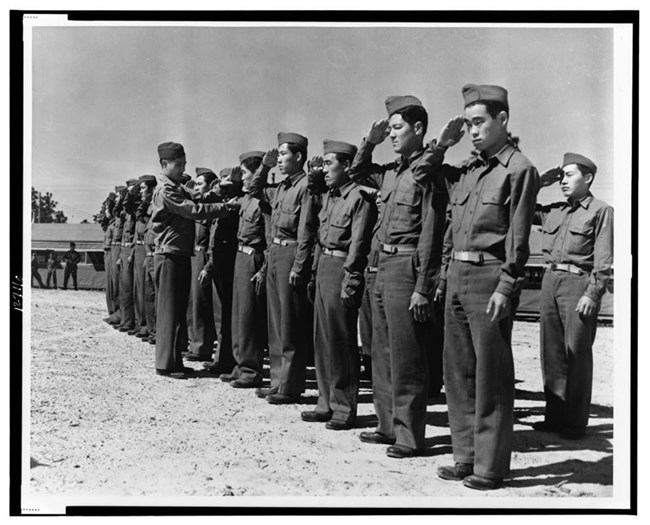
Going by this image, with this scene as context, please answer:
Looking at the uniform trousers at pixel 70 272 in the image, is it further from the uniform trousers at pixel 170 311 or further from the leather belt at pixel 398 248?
the leather belt at pixel 398 248

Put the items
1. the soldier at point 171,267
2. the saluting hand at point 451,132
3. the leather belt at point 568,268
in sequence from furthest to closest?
the soldier at point 171,267
the leather belt at point 568,268
the saluting hand at point 451,132

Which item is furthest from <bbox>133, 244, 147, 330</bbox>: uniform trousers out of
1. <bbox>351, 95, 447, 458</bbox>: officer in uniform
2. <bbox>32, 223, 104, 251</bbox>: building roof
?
<bbox>32, 223, 104, 251</bbox>: building roof

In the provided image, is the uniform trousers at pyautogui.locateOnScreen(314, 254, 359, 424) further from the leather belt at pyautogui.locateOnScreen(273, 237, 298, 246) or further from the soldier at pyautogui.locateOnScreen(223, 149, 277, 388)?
the soldier at pyautogui.locateOnScreen(223, 149, 277, 388)

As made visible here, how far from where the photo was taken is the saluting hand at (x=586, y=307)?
591 cm

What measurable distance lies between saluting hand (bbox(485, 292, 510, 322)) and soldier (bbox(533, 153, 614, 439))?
67.5 inches

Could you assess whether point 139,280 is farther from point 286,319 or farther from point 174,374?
point 286,319

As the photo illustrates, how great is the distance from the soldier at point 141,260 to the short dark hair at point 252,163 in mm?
3493

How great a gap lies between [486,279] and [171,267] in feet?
15.5

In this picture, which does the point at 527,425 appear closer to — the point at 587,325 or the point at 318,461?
the point at 587,325

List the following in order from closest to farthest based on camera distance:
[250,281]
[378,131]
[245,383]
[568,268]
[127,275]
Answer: [378,131], [568,268], [250,281], [245,383], [127,275]

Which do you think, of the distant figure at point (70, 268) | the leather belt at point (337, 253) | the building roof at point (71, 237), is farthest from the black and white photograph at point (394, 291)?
the building roof at point (71, 237)


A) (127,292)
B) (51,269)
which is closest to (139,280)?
(127,292)

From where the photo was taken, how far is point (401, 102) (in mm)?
5363

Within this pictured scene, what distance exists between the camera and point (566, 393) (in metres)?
6.12
